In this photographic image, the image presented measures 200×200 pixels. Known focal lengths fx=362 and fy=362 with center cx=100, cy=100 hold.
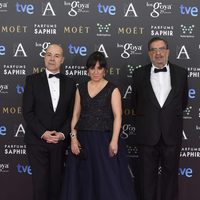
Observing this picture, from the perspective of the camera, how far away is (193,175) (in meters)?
4.20

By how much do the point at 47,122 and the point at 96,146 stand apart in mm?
510

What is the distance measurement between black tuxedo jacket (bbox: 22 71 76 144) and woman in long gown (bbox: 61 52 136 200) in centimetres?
11

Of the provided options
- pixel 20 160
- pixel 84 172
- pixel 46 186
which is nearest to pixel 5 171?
pixel 20 160

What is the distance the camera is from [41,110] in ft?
11.0

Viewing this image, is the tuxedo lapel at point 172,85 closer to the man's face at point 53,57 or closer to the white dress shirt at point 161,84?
the white dress shirt at point 161,84

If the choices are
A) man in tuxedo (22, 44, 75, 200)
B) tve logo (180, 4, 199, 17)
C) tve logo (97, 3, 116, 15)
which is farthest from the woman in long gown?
tve logo (180, 4, 199, 17)

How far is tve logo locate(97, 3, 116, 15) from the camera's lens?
160 inches

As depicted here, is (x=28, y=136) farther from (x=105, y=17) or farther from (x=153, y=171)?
(x=105, y=17)

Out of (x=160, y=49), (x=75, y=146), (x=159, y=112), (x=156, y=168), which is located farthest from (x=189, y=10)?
(x=75, y=146)

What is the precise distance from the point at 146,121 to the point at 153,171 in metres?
0.50

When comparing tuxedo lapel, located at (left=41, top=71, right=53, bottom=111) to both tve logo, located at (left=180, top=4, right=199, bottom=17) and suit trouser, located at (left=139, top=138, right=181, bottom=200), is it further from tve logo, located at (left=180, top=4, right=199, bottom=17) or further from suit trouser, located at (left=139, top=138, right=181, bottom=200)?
tve logo, located at (left=180, top=4, right=199, bottom=17)

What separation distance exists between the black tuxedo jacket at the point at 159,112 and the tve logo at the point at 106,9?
907 mm

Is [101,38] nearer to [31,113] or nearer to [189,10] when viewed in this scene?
[189,10]

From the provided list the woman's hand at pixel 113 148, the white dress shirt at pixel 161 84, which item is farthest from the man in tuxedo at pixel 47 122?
the white dress shirt at pixel 161 84
